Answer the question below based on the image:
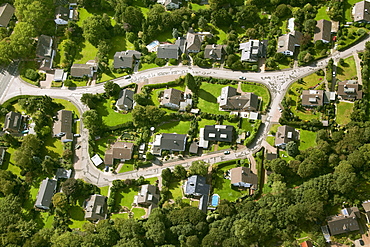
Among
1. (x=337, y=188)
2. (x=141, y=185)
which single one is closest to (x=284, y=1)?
(x=337, y=188)

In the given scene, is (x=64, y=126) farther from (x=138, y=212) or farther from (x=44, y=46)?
(x=138, y=212)

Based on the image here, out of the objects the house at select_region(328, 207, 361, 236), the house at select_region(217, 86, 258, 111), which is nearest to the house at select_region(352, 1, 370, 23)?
the house at select_region(217, 86, 258, 111)

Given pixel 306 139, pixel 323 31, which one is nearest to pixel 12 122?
pixel 306 139

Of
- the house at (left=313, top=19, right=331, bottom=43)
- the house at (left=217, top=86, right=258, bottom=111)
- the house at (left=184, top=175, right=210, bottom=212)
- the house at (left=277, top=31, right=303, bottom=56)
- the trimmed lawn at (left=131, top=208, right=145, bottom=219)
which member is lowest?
the trimmed lawn at (left=131, top=208, right=145, bottom=219)

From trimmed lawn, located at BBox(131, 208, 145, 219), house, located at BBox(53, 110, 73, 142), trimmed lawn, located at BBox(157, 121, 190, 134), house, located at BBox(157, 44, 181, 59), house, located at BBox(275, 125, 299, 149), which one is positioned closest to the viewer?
trimmed lawn, located at BBox(131, 208, 145, 219)

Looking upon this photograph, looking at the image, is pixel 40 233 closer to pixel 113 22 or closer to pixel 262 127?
pixel 262 127

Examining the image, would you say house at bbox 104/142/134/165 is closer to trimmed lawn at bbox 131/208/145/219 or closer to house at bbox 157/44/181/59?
trimmed lawn at bbox 131/208/145/219
